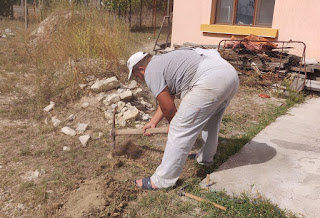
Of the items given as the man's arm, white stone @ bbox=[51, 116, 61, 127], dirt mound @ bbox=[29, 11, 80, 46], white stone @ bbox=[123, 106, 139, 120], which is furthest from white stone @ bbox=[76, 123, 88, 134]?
dirt mound @ bbox=[29, 11, 80, 46]

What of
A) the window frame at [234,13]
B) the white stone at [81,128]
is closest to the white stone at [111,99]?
the white stone at [81,128]

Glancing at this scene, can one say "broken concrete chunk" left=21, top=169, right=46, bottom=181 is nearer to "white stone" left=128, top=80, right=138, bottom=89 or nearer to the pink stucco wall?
"white stone" left=128, top=80, right=138, bottom=89

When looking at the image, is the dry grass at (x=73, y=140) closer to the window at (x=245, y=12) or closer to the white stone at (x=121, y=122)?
the white stone at (x=121, y=122)

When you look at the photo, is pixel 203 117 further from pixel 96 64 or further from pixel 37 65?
pixel 37 65

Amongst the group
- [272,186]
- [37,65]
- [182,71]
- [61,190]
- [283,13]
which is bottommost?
[61,190]

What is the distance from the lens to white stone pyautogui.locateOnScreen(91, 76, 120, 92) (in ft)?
17.9

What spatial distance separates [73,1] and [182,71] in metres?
6.47

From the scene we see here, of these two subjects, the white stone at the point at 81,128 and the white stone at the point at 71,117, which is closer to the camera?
the white stone at the point at 81,128

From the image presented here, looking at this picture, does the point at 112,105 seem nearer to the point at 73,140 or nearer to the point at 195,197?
the point at 73,140

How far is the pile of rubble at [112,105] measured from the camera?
4.58 meters

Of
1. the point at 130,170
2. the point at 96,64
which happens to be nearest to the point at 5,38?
the point at 96,64

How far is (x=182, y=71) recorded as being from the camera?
2.72 m

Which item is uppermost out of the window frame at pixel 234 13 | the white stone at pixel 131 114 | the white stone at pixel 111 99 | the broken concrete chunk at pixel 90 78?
the window frame at pixel 234 13

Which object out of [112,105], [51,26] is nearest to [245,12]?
[112,105]
